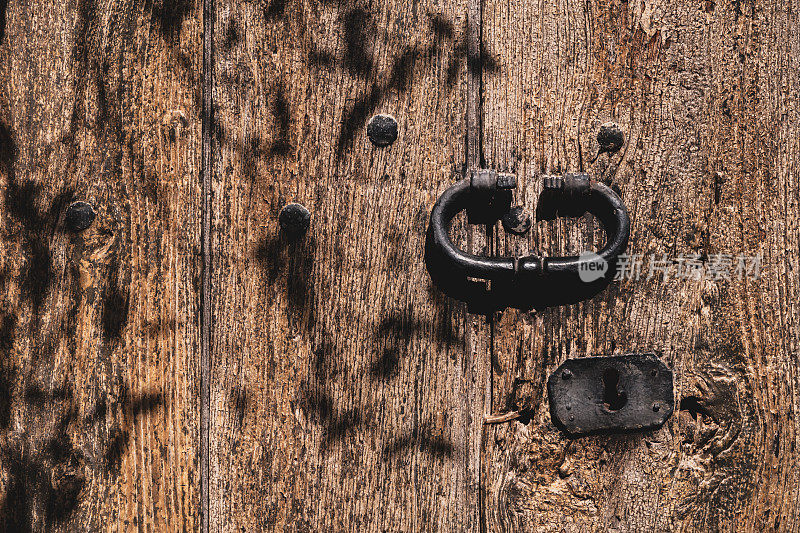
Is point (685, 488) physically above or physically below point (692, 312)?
below

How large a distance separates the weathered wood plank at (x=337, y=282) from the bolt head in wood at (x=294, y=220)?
0.01m

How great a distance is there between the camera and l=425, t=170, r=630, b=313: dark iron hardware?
0.76 metres

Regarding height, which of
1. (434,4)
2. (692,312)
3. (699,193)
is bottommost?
(692,312)

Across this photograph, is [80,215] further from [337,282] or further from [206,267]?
[337,282]

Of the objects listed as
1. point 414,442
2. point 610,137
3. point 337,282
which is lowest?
point 414,442

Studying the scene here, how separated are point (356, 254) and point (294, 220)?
0.10 meters

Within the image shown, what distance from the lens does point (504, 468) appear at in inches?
32.9

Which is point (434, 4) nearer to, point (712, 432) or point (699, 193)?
point (699, 193)

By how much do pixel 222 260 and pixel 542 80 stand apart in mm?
523

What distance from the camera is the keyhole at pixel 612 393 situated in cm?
82

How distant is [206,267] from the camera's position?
2.65 feet

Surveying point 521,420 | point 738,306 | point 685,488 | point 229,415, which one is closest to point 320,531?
point 229,415

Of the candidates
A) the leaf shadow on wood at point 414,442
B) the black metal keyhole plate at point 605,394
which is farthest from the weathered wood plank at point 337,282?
the black metal keyhole plate at point 605,394

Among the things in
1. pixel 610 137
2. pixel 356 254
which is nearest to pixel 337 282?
pixel 356 254
